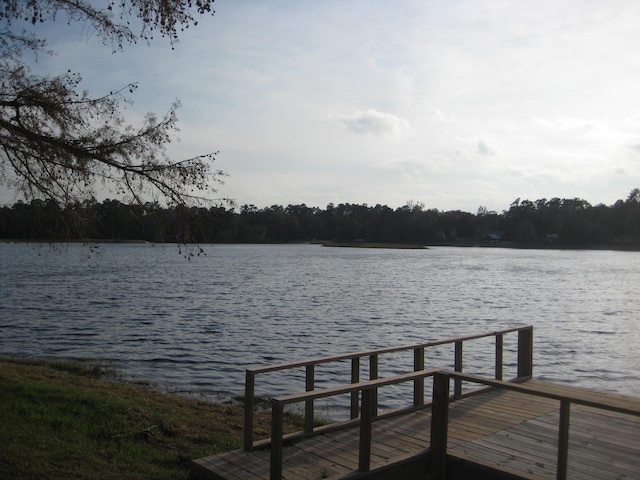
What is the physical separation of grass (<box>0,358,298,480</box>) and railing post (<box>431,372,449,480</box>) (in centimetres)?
266

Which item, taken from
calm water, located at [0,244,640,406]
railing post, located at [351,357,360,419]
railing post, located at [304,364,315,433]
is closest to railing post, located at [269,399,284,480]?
railing post, located at [304,364,315,433]

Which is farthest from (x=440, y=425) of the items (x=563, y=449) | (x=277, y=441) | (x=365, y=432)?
(x=277, y=441)

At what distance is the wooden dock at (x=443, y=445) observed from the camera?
216 inches

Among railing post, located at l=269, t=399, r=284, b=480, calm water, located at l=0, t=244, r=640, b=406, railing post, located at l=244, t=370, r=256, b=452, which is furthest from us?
calm water, located at l=0, t=244, r=640, b=406

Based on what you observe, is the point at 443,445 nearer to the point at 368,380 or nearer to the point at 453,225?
the point at 368,380

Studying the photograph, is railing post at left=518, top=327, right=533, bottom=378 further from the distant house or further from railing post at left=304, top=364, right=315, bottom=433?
the distant house

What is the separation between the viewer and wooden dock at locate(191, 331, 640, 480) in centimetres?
549

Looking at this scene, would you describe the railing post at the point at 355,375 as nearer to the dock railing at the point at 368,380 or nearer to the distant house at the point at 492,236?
the dock railing at the point at 368,380

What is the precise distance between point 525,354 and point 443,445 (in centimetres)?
477

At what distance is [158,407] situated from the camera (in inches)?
380

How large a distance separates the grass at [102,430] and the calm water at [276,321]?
2.12 meters

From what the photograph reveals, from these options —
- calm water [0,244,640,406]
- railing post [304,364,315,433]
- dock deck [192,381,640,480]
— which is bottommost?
calm water [0,244,640,406]

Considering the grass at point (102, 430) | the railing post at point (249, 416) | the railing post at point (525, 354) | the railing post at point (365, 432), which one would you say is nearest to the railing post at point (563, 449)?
the railing post at point (365, 432)

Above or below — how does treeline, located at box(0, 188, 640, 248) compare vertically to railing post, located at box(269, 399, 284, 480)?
above
